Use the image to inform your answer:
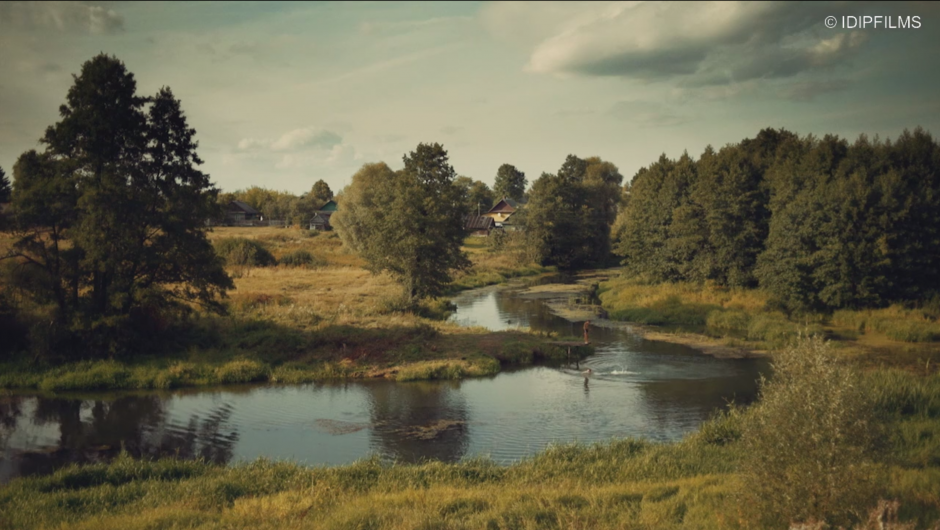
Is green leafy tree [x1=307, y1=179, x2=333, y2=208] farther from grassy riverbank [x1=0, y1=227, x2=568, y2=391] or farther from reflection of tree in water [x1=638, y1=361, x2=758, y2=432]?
reflection of tree in water [x1=638, y1=361, x2=758, y2=432]

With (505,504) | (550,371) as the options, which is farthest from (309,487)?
(550,371)

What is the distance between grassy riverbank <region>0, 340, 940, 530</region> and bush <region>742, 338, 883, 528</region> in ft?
0.14

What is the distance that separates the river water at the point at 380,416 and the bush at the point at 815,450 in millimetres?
9160

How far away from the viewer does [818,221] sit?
125ft

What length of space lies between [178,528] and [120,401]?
1641 centimetres

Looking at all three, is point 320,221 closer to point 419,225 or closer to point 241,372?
point 419,225

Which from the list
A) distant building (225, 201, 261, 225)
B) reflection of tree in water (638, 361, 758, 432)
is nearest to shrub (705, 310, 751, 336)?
reflection of tree in water (638, 361, 758, 432)

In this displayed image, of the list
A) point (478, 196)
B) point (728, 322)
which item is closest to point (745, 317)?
point (728, 322)

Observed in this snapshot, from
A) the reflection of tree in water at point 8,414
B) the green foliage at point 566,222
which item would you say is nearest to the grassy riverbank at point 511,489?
the reflection of tree in water at point 8,414

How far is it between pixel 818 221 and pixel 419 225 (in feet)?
83.0

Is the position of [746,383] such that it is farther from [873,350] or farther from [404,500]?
[404,500]

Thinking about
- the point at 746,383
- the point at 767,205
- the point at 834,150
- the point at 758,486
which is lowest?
the point at 746,383

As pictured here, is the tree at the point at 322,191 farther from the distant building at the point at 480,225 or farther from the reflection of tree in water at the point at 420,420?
the reflection of tree in water at the point at 420,420

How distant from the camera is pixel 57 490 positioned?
15.0 m
